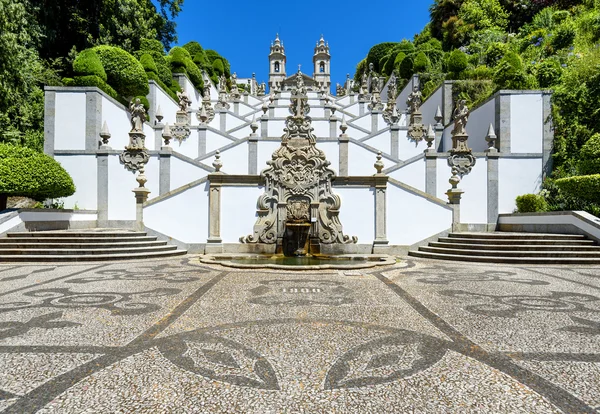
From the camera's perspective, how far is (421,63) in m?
28.1

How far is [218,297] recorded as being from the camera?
15.4 ft

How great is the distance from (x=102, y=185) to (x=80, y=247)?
503cm

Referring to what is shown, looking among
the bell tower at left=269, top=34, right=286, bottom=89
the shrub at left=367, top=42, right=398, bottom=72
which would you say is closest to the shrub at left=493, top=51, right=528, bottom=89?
the shrub at left=367, top=42, right=398, bottom=72

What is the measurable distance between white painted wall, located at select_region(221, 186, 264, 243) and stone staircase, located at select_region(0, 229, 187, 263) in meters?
1.56

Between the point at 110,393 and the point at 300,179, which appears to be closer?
the point at 110,393

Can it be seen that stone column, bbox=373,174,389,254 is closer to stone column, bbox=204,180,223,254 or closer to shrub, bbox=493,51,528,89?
stone column, bbox=204,180,223,254

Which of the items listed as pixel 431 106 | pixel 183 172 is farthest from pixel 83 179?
pixel 431 106

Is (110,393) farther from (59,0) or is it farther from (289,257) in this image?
(59,0)

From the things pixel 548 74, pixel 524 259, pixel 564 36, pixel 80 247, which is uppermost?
pixel 564 36

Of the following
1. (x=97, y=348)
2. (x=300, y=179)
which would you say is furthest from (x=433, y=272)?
(x=97, y=348)

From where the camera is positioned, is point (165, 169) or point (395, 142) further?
point (395, 142)

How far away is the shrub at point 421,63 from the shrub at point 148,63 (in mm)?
20894

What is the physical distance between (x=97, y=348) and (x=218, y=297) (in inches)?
77.1

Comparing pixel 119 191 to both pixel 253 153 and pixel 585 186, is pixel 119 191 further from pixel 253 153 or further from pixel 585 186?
pixel 585 186
